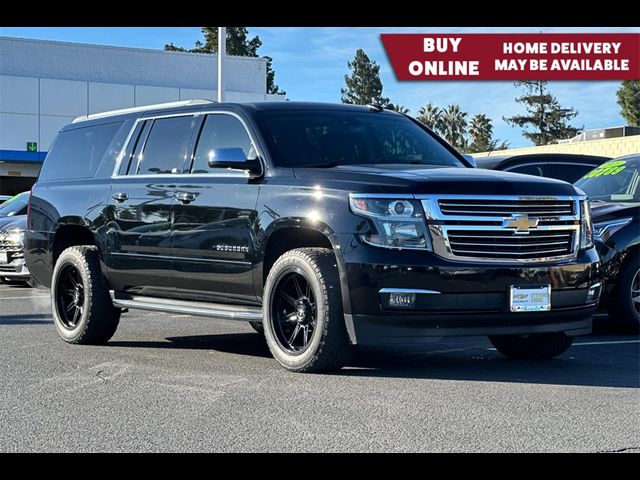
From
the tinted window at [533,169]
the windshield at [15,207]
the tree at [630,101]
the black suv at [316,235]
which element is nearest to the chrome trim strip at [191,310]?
the black suv at [316,235]

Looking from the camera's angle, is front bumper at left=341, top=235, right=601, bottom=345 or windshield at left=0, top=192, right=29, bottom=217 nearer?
front bumper at left=341, top=235, right=601, bottom=345

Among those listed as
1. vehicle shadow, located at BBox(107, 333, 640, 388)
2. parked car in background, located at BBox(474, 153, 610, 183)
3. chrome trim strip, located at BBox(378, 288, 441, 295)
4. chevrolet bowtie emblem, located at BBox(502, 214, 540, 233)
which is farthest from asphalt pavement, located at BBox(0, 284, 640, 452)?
parked car in background, located at BBox(474, 153, 610, 183)

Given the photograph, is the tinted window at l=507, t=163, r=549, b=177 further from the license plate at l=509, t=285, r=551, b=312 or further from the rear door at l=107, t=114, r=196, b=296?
the license plate at l=509, t=285, r=551, b=312

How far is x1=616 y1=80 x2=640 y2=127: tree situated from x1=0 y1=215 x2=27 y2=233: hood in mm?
72073

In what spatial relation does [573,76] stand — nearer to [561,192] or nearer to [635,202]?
[635,202]

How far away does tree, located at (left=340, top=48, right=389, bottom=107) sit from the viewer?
93.8 m

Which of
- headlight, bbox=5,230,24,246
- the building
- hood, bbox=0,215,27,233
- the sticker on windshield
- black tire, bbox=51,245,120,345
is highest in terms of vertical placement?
the building

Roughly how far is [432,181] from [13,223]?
10080mm

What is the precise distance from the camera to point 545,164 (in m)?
12.6

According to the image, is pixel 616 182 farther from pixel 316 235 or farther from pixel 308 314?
pixel 308 314

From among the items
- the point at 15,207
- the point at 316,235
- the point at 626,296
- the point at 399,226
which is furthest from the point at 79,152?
the point at 15,207

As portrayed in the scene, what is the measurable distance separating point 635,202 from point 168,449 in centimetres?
623

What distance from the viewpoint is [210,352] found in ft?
27.5
